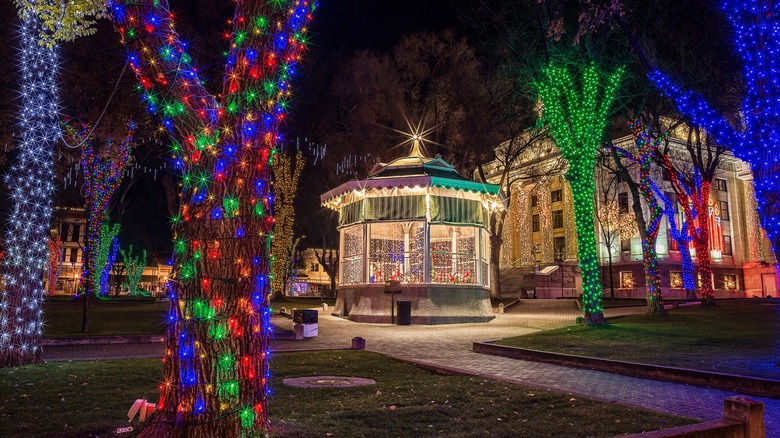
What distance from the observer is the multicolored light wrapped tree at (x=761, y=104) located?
10.3m

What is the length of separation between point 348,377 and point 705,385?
580 cm

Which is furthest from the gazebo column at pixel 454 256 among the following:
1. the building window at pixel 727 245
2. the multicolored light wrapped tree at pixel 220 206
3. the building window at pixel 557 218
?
the building window at pixel 727 245

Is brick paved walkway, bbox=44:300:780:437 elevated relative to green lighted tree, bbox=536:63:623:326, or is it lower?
lower

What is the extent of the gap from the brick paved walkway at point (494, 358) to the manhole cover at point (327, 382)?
7.33 feet

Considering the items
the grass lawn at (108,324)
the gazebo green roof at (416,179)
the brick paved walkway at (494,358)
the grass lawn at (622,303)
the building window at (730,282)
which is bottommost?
the brick paved walkway at (494,358)

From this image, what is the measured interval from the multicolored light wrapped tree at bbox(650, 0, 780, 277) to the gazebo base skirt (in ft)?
39.2

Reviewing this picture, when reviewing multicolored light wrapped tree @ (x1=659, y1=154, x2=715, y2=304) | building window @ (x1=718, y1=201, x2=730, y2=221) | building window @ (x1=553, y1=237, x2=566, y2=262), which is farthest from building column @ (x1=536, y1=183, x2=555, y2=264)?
multicolored light wrapped tree @ (x1=659, y1=154, x2=715, y2=304)

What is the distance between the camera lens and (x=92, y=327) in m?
17.8

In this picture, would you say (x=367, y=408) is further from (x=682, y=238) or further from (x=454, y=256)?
(x=682, y=238)

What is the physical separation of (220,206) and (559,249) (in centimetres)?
5657

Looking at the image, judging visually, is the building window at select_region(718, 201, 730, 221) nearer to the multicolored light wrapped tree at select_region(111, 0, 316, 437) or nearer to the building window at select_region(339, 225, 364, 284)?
the building window at select_region(339, 225, 364, 284)

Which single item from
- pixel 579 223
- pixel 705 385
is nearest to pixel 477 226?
pixel 579 223

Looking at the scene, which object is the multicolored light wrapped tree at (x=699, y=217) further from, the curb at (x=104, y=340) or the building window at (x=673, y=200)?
the curb at (x=104, y=340)

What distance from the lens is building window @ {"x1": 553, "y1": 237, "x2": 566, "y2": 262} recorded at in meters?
56.6
